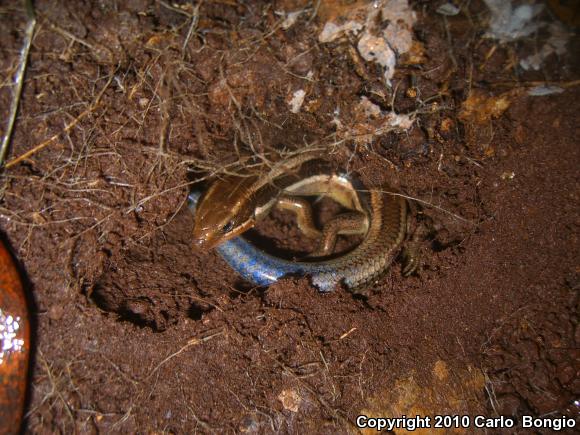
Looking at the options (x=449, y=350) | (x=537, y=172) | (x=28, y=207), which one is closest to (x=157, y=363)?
Result: (x=28, y=207)

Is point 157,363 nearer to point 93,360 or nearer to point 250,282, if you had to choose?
point 93,360

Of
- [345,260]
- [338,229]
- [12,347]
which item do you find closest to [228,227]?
[345,260]

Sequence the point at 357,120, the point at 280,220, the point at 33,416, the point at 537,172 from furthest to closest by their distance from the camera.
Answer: the point at 280,220 → the point at 357,120 → the point at 537,172 → the point at 33,416

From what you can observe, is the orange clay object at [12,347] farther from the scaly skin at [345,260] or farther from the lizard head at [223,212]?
the scaly skin at [345,260]

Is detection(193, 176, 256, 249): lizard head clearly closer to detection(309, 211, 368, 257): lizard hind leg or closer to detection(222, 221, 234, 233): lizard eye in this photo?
detection(222, 221, 234, 233): lizard eye

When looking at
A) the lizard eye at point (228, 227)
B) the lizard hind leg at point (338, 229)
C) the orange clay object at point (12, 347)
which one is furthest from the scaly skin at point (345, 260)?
the orange clay object at point (12, 347)

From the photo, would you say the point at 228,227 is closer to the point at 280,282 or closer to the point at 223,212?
the point at 223,212

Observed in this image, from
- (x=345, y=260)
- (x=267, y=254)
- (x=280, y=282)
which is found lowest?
(x=345, y=260)
